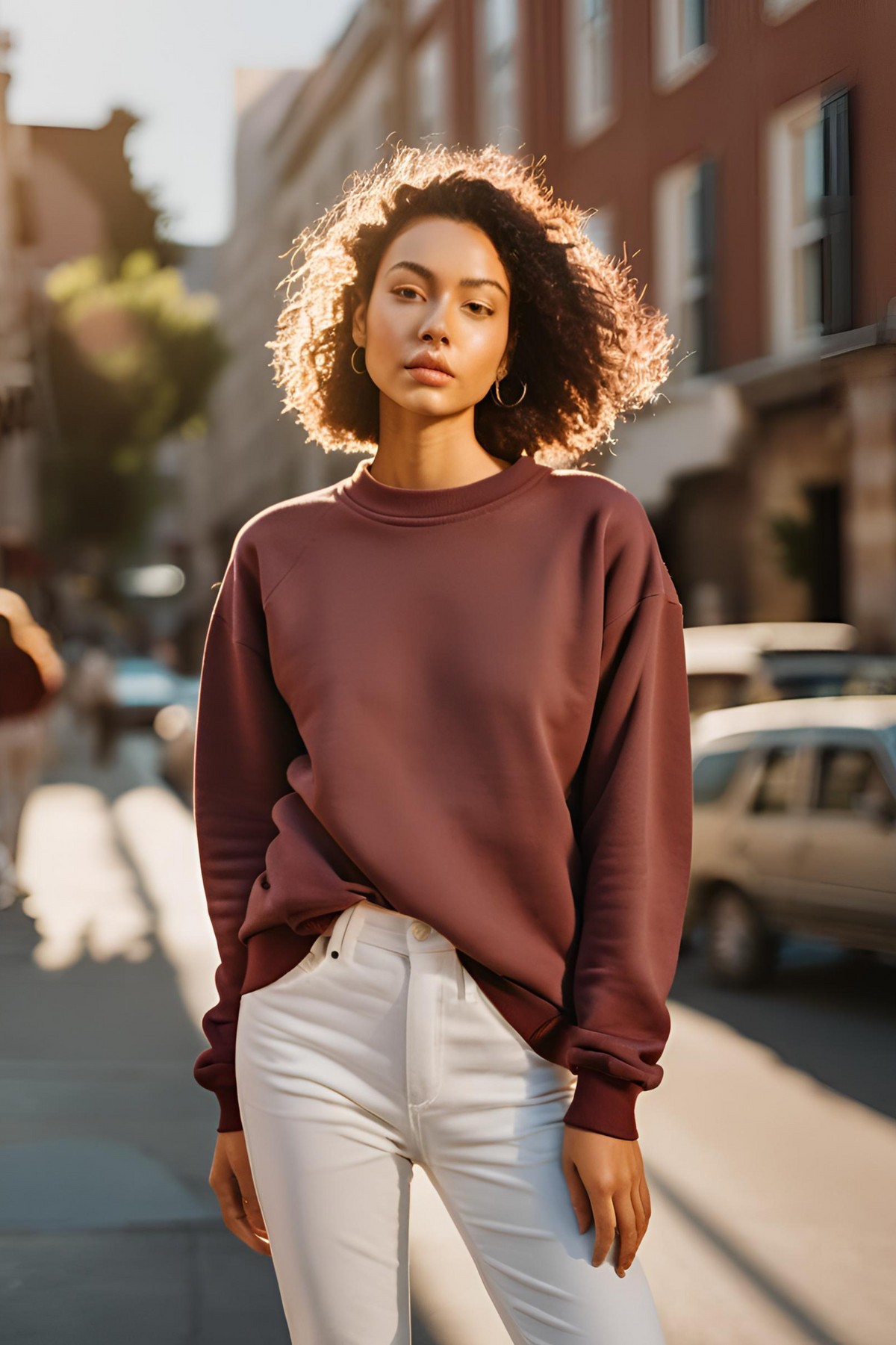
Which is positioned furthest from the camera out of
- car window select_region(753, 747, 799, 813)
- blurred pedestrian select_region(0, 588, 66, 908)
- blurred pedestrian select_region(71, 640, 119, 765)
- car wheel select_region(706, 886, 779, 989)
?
blurred pedestrian select_region(71, 640, 119, 765)

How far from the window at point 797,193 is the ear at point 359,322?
1757 millimetres

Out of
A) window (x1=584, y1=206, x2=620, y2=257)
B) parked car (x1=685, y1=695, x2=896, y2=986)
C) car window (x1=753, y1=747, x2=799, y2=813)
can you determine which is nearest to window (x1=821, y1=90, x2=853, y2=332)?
parked car (x1=685, y1=695, x2=896, y2=986)

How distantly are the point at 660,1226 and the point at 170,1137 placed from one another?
1.36m

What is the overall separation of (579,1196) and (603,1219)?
0.03 meters

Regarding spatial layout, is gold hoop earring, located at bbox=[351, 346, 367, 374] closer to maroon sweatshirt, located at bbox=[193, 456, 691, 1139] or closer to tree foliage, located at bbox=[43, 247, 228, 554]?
maroon sweatshirt, located at bbox=[193, 456, 691, 1139]

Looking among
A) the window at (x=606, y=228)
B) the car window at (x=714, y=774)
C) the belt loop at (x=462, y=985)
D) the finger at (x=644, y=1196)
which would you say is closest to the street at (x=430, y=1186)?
the car window at (x=714, y=774)

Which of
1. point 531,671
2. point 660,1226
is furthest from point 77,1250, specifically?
point 531,671

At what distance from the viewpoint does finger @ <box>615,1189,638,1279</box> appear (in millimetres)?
1480

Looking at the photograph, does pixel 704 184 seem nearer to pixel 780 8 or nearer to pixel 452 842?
pixel 780 8

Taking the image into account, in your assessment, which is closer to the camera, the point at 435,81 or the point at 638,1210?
the point at 638,1210

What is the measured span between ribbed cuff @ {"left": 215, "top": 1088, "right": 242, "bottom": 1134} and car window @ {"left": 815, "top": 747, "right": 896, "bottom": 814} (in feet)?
8.02

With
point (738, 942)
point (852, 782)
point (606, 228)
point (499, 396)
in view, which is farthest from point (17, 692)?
point (606, 228)

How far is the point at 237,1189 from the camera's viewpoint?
178 centimetres

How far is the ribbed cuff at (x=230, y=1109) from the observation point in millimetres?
1716
